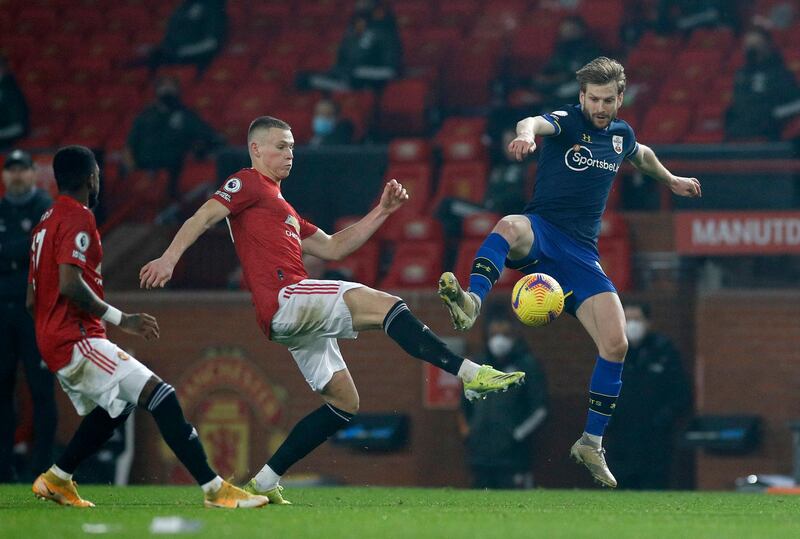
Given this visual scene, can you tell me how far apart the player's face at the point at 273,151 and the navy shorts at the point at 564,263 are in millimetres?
1467

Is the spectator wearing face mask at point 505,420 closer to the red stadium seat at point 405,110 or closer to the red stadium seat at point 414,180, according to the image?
the red stadium seat at point 414,180

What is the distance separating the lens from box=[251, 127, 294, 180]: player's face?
866 cm

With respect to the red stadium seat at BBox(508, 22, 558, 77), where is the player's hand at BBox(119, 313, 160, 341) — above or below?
below

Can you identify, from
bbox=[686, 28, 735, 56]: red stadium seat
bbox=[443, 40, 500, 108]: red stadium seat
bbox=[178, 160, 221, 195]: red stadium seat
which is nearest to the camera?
bbox=[178, 160, 221, 195]: red stadium seat

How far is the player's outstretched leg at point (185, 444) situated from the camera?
26.2ft

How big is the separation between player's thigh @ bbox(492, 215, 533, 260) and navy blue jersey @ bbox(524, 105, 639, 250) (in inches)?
9.1

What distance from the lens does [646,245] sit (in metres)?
13.8

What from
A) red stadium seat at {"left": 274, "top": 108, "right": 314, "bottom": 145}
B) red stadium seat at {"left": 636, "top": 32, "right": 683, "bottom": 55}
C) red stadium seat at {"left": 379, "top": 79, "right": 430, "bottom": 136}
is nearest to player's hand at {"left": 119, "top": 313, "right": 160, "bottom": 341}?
red stadium seat at {"left": 274, "top": 108, "right": 314, "bottom": 145}

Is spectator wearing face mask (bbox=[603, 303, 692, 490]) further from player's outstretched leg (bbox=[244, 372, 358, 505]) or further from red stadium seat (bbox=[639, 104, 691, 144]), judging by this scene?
player's outstretched leg (bbox=[244, 372, 358, 505])

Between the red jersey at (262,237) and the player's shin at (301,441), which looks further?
the player's shin at (301,441)

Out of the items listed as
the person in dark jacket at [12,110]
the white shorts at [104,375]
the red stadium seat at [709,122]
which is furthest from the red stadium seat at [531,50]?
A: the white shorts at [104,375]

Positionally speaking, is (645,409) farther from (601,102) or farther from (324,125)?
(324,125)

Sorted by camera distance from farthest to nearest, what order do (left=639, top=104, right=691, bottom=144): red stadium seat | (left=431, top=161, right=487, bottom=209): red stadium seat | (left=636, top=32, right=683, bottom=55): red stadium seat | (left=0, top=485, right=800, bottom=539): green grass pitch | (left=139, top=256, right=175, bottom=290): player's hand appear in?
(left=636, top=32, right=683, bottom=55): red stadium seat → (left=639, top=104, right=691, bottom=144): red stadium seat → (left=431, top=161, right=487, bottom=209): red stadium seat → (left=139, top=256, right=175, bottom=290): player's hand → (left=0, top=485, right=800, bottom=539): green grass pitch

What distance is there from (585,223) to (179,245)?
8.33 feet
